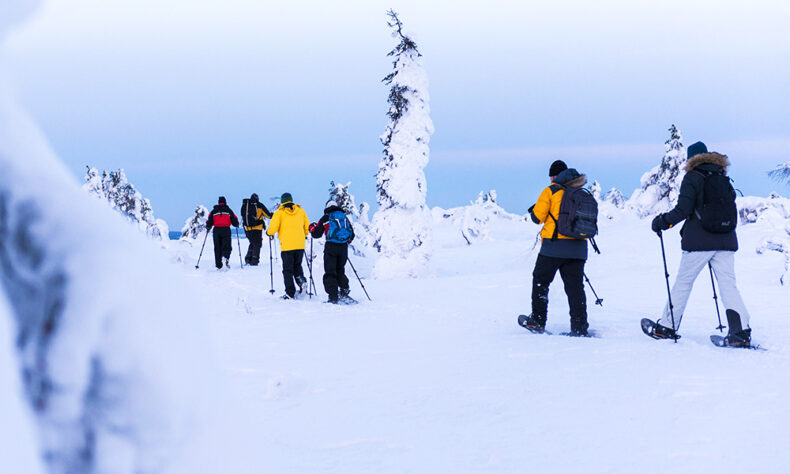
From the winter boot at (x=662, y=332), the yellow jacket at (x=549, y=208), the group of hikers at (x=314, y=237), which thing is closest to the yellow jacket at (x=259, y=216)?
the group of hikers at (x=314, y=237)

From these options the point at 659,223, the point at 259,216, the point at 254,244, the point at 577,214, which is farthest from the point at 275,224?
the point at 254,244

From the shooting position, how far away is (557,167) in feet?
24.0

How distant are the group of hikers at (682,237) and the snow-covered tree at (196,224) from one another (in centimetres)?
3138

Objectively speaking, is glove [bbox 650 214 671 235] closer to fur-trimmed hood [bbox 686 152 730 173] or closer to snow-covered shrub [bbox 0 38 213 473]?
fur-trimmed hood [bbox 686 152 730 173]

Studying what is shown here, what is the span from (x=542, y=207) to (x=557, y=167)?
2.53 ft

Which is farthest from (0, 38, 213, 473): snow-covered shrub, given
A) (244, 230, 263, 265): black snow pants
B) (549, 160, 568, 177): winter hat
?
(244, 230, 263, 265): black snow pants

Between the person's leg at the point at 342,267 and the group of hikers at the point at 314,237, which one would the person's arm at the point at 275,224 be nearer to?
the group of hikers at the point at 314,237

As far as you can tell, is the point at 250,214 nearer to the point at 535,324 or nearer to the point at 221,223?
the point at 221,223

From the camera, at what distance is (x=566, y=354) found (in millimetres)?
5652

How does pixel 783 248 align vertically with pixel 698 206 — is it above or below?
below

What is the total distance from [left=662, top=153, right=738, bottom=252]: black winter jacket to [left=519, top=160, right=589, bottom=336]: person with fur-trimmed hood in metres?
1.03

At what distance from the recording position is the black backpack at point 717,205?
6113 millimetres

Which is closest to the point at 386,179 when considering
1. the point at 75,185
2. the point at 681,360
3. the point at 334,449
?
the point at 681,360

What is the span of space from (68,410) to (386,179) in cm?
2025
